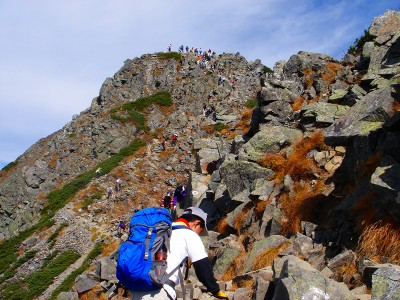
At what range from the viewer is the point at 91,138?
51.4 meters

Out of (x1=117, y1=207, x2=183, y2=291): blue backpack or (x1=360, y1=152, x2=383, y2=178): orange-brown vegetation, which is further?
(x1=360, y1=152, x2=383, y2=178): orange-brown vegetation

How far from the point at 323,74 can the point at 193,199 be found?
11.0 meters

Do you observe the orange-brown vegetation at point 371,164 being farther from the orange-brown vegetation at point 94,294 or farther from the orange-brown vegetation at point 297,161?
the orange-brown vegetation at point 94,294

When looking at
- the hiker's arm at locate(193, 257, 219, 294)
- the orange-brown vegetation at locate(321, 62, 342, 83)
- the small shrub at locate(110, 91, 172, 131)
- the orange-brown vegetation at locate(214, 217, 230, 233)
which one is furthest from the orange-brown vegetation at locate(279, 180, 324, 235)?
the small shrub at locate(110, 91, 172, 131)

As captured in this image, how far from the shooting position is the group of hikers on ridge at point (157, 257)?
183 inches

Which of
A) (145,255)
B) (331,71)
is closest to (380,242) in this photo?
(145,255)

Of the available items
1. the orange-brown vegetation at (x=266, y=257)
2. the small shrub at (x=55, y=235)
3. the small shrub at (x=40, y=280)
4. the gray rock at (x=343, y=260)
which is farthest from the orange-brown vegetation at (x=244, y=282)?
the small shrub at (x=55, y=235)

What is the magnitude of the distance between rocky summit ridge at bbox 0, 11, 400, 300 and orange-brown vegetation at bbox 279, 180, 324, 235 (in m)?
0.05

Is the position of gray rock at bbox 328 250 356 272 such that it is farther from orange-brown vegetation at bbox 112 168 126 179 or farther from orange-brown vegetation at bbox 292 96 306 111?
orange-brown vegetation at bbox 112 168 126 179

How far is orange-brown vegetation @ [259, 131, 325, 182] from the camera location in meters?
12.5

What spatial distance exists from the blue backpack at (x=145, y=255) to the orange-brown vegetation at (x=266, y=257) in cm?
507

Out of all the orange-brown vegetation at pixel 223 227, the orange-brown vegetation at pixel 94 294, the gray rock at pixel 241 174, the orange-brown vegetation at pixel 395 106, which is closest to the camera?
the orange-brown vegetation at pixel 395 106

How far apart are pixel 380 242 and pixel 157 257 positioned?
508cm

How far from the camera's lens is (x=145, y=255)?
15.3 feet
